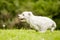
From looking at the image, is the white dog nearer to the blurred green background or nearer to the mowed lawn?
the mowed lawn

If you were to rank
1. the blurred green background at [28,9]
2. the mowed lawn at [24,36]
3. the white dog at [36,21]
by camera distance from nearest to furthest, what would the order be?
the mowed lawn at [24,36] < the white dog at [36,21] < the blurred green background at [28,9]

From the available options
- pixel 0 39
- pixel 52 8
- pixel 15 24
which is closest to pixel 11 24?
pixel 15 24

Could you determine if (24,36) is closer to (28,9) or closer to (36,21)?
(36,21)

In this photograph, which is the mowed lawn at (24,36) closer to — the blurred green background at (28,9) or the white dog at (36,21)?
the white dog at (36,21)

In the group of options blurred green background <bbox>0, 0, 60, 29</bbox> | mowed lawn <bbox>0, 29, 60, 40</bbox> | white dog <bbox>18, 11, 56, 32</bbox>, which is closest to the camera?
mowed lawn <bbox>0, 29, 60, 40</bbox>

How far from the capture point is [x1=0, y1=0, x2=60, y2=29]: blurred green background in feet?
55.8

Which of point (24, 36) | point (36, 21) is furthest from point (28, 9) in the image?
point (24, 36)

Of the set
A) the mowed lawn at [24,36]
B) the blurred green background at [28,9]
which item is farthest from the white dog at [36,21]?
the blurred green background at [28,9]

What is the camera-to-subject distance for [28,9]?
1755 cm

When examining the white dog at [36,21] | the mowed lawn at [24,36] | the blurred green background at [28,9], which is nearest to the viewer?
the mowed lawn at [24,36]

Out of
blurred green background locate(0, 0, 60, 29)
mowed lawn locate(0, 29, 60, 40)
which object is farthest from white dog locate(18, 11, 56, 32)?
blurred green background locate(0, 0, 60, 29)

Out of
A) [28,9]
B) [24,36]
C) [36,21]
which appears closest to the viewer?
[24,36]

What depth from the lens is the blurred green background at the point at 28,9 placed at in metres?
17.0

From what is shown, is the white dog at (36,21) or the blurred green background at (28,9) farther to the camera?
the blurred green background at (28,9)
